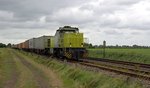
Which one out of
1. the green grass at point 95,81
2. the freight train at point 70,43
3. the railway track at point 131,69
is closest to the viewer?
→ the green grass at point 95,81

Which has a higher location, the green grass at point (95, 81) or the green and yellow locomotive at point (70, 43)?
the green and yellow locomotive at point (70, 43)

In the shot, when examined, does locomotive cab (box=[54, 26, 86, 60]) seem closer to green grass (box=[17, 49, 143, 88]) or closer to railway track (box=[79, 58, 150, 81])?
railway track (box=[79, 58, 150, 81])

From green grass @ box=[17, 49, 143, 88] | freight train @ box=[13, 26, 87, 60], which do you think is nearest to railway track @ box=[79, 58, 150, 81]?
green grass @ box=[17, 49, 143, 88]

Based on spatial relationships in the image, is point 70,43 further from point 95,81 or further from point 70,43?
point 95,81

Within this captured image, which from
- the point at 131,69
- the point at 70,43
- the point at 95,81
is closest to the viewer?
the point at 95,81

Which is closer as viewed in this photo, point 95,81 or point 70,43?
point 95,81

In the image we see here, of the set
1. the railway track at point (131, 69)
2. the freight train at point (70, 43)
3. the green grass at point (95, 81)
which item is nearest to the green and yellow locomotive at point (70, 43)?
the freight train at point (70, 43)

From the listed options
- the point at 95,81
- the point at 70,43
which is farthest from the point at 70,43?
the point at 95,81

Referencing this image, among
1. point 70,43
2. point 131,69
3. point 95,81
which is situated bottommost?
point 95,81

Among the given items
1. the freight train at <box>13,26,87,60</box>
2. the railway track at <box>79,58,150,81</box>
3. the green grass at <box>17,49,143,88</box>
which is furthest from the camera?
the freight train at <box>13,26,87,60</box>

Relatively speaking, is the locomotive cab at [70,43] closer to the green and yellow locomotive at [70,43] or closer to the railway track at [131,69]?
the green and yellow locomotive at [70,43]

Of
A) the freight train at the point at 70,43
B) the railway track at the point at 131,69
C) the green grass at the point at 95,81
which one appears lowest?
the green grass at the point at 95,81

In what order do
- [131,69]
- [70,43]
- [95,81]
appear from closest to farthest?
[95,81] < [131,69] < [70,43]

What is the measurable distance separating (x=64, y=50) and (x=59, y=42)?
264 centimetres
